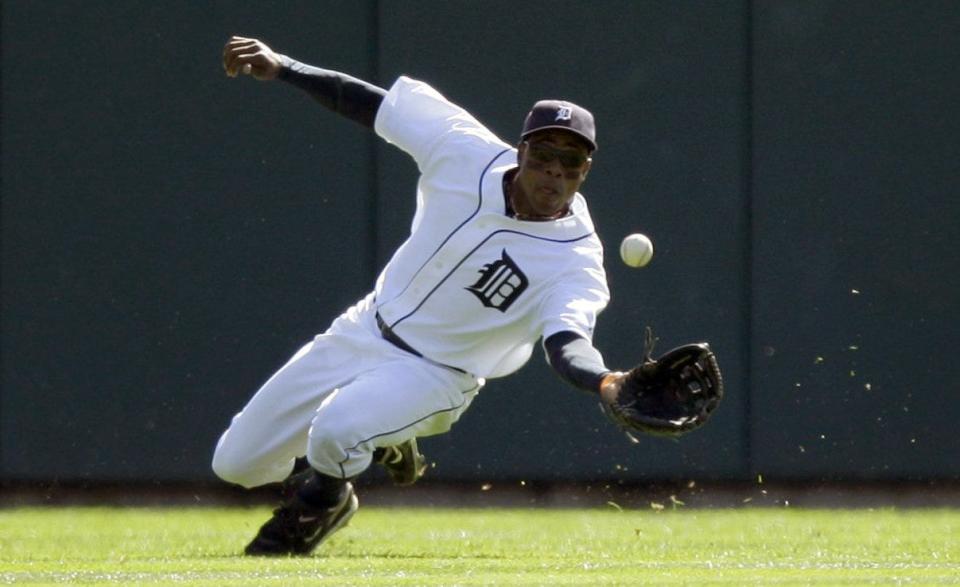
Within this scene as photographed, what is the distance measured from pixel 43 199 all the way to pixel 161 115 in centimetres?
69

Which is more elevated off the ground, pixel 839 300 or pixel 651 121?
pixel 651 121

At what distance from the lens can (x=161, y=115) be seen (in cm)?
935

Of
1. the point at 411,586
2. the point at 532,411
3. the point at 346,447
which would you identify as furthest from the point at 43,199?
the point at 411,586

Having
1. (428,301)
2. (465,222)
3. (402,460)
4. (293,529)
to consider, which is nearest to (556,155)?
(465,222)

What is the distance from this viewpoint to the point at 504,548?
748 cm

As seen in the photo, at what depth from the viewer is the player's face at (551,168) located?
6.33 metres

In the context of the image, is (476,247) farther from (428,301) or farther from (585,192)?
(585,192)

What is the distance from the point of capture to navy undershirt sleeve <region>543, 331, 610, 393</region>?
5.54 meters

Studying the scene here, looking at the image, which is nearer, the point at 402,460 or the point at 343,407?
the point at 343,407

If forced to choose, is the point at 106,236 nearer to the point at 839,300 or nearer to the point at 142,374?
the point at 142,374

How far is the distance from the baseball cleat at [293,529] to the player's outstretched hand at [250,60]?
1433 millimetres

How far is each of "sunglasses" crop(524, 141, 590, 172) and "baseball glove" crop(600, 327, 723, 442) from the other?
111 centimetres

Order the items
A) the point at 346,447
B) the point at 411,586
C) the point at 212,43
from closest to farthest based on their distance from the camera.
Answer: the point at 411,586
the point at 346,447
the point at 212,43

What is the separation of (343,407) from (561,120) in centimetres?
119
